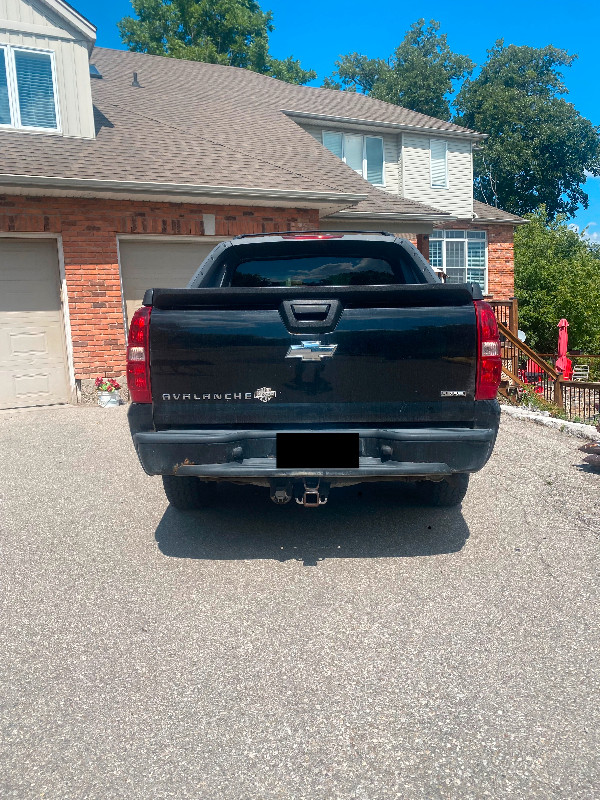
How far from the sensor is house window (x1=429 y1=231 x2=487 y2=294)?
21.0 meters

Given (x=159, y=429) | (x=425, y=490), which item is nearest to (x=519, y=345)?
(x=425, y=490)

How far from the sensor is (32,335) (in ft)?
31.3

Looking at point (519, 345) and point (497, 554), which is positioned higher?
point (519, 345)

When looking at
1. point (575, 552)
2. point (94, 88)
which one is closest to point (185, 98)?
point (94, 88)

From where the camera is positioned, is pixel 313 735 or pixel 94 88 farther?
pixel 94 88

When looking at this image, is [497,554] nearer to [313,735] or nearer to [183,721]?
[313,735]

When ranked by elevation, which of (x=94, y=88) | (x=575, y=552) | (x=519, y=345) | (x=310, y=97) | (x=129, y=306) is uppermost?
(x=310, y=97)

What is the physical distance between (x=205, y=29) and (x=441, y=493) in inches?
1357

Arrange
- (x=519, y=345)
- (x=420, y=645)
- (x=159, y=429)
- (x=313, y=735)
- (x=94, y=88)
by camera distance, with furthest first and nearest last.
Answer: (x=94, y=88)
(x=519, y=345)
(x=159, y=429)
(x=420, y=645)
(x=313, y=735)

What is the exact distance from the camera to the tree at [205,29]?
3170cm

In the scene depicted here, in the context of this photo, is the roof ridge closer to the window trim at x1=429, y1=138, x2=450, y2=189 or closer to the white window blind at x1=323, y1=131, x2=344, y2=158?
the white window blind at x1=323, y1=131, x2=344, y2=158

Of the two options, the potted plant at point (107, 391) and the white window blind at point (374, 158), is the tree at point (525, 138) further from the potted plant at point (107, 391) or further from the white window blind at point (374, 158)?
the potted plant at point (107, 391)

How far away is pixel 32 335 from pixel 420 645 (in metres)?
8.42

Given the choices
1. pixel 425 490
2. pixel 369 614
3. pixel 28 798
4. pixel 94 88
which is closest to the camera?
pixel 28 798
